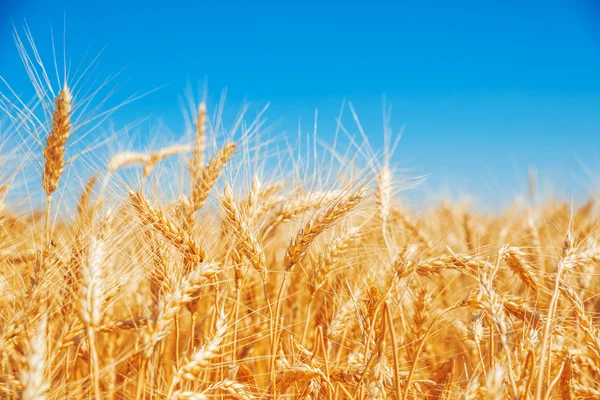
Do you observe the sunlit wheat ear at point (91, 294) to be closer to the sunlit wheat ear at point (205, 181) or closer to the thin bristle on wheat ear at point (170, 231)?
the thin bristle on wheat ear at point (170, 231)

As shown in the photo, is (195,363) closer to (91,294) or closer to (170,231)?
(91,294)

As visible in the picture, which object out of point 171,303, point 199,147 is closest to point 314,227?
point 171,303

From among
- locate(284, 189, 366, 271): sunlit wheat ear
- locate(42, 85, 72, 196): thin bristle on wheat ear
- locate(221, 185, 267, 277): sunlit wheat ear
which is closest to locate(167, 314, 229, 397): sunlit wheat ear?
locate(221, 185, 267, 277): sunlit wheat ear

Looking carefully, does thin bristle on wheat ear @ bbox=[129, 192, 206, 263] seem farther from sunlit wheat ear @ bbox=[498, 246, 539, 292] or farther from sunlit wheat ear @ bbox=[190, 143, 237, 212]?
sunlit wheat ear @ bbox=[498, 246, 539, 292]

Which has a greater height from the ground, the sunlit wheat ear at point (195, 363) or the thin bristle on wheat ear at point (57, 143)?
the thin bristle on wheat ear at point (57, 143)

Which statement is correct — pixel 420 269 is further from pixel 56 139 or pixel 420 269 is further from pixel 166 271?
pixel 56 139

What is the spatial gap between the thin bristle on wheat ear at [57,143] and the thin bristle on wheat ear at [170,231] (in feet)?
1.37

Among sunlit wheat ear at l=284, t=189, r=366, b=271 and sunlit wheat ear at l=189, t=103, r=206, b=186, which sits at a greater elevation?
sunlit wheat ear at l=189, t=103, r=206, b=186

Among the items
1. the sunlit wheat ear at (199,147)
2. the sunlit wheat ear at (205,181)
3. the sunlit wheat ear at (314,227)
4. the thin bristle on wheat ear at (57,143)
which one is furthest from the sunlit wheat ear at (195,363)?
the sunlit wheat ear at (199,147)

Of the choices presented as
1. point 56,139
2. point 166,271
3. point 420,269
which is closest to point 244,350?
point 166,271

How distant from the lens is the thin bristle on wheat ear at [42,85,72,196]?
1.77 m

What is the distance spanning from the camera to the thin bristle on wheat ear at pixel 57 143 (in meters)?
1.77

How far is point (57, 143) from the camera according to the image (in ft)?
5.86

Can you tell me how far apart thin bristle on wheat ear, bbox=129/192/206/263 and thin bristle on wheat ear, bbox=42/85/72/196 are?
0.42m
